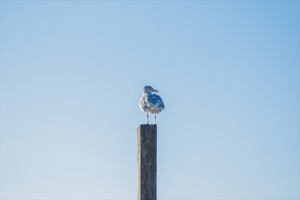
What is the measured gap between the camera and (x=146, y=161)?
9750 mm

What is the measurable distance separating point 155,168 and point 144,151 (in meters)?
0.34

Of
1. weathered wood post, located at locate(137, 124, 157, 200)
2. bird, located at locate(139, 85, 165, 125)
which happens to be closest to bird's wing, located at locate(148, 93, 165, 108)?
bird, located at locate(139, 85, 165, 125)

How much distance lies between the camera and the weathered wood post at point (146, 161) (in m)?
9.60

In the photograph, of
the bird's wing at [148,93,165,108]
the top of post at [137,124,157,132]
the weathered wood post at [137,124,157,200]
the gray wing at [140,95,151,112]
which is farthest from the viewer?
the gray wing at [140,95,151,112]

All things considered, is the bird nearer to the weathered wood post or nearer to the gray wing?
the gray wing

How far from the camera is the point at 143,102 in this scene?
1480cm

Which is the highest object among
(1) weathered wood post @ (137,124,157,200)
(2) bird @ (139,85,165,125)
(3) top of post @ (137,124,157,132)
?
(2) bird @ (139,85,165,125)

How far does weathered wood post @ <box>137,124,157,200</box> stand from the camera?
9602 mm

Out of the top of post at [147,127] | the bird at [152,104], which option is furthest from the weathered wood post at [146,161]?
the bird at [152,104]

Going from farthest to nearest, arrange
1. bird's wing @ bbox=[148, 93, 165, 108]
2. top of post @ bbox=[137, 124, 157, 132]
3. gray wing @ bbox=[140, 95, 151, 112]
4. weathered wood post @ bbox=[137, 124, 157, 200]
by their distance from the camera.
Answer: gray wing @ bbox=[140, 95, 151, 112] < bird's wing @ bbox=[148, 93, 165, 108] < top of post @ bbox=[137, 124, 157, 132] < weathered wood post @ bbox=[137, 124, 157, 200]

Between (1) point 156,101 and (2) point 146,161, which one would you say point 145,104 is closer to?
(1) point 156,101

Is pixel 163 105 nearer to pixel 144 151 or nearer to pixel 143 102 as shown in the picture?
pixel 143 102

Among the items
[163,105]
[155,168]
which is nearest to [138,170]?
[155,168]

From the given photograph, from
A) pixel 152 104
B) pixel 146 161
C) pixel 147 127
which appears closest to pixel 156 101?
pixel 152 104
